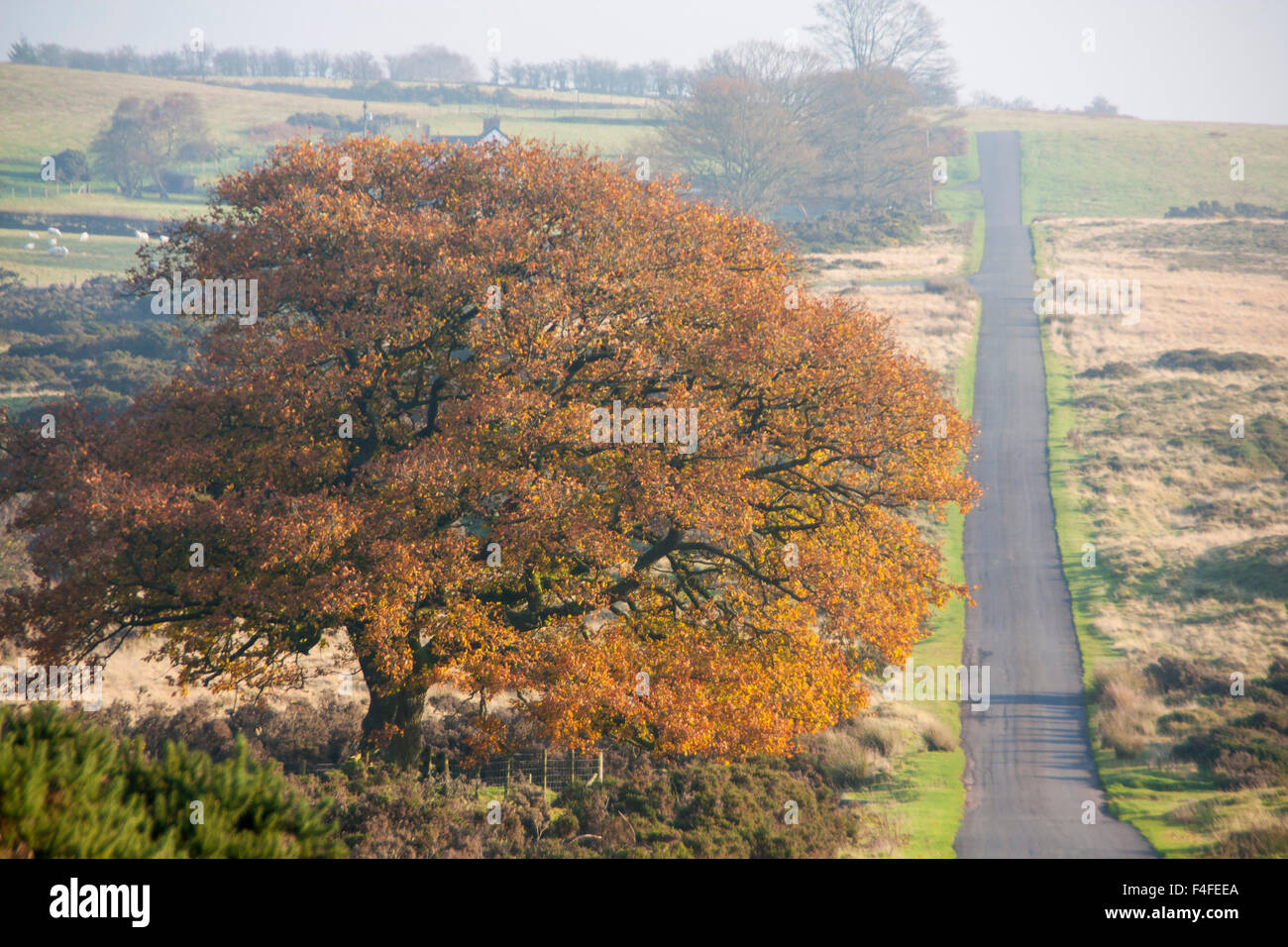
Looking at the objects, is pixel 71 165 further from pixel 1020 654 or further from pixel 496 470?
pixel 1020 654

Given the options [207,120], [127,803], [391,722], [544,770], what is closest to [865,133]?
[207,120]

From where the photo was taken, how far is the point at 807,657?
17.4m

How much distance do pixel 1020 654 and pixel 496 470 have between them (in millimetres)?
22258

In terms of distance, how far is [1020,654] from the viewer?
30.0 m

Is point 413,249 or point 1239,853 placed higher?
point 413,249

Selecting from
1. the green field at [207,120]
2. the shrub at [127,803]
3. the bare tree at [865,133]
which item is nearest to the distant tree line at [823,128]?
the bare tree at [865,133]

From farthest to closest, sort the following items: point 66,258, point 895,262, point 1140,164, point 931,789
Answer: point 1140,164 < point 895,262 < point 66,258 < point 931,789

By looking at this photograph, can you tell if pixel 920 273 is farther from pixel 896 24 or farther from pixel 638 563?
pixel 638 563

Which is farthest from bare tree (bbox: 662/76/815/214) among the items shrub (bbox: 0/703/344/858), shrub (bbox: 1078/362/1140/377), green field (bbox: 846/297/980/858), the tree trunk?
shrub (bbox: 0/703/344/858)

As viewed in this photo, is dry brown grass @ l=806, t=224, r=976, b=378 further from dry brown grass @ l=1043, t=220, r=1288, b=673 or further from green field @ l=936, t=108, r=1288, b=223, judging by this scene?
green field @ l=936, t=108, r=1288, b=223

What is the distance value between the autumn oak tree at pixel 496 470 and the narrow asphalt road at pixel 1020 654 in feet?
17.9

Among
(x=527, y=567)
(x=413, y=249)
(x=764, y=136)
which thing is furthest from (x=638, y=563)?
(x=764, y=136)

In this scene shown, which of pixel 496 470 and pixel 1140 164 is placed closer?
pixel 496 470
